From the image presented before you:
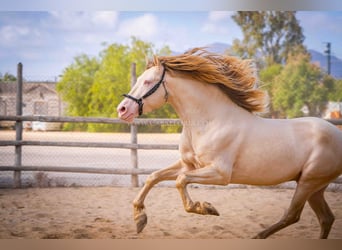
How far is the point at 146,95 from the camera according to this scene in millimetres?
3703

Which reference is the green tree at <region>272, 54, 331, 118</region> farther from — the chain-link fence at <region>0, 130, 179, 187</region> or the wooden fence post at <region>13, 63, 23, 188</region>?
the wooden fence post at <region>13, 63, 23, 188</region>

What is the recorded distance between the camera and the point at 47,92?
489cm

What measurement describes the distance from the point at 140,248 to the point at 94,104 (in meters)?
1.80

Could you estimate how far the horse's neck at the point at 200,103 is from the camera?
3.79 metres

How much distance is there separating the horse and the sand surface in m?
Answer: 0.49

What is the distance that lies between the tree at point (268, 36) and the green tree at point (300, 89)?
0.53 ft

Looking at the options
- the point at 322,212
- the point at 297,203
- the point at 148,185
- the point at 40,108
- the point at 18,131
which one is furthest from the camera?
the point at 18,131

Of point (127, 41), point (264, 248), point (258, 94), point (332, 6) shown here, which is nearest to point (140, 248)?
point (264, 248)

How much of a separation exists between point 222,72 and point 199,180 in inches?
37.1

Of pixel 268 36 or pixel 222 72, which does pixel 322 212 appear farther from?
pixel 268 36

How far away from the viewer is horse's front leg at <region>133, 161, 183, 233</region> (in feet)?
12.2

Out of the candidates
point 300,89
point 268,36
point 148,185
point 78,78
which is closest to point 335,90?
point 300,89

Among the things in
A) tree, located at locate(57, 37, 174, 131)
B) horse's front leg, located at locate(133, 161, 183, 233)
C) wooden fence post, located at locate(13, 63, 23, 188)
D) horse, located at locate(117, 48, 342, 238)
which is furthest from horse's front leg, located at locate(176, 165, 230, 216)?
wooden fence post, located at locate(13, 63, 23, 188)

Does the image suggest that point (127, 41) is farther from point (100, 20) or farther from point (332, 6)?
point (332, 6)
